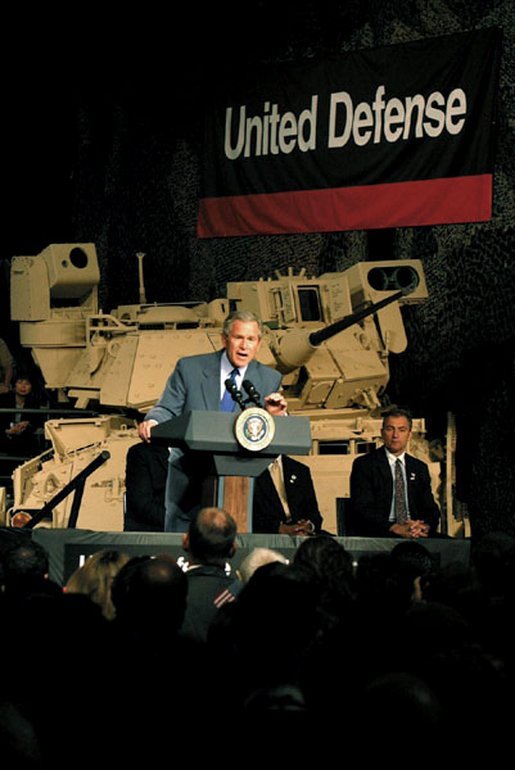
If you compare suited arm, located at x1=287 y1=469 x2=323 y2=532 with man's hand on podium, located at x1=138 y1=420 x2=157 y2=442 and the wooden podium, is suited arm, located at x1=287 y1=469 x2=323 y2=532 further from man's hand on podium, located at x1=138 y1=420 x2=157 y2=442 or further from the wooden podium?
man's hand on podium, located at x1=138 y1=420 x2=157 y2=442

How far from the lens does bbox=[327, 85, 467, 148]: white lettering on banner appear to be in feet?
38.0

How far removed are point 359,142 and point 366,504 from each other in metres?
4.64

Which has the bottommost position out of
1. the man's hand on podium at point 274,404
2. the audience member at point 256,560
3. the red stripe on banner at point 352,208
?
the audience member at point 256,560

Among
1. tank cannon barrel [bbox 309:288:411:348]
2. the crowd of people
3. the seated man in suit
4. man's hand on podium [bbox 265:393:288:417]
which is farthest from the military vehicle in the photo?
the crowd of people

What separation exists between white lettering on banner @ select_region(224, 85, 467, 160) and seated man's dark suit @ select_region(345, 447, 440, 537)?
3.95 m

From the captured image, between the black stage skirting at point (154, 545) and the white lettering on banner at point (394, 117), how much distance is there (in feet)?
19.6

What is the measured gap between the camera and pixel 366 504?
8508 millimetres

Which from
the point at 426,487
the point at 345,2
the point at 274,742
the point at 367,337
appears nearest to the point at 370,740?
the point at 274,742

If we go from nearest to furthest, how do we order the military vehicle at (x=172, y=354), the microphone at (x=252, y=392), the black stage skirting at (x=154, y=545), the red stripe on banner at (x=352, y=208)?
the microphone at (x=252, y=392)
the black stage skirting at (x=154, y=545)
the military vehicle at (x=172, y=354)
the red stripe on banner at (x=352, y=208)

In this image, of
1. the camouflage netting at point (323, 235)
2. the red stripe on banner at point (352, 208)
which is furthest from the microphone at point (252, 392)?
the camouflage netting at point (323, 235)

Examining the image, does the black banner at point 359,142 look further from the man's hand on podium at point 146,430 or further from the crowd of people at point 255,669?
the crowd of people at point 255,669

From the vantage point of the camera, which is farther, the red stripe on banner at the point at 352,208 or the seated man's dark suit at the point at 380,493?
the red stripe on banner at the point at 352,208

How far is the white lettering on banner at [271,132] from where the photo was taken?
12.4 m

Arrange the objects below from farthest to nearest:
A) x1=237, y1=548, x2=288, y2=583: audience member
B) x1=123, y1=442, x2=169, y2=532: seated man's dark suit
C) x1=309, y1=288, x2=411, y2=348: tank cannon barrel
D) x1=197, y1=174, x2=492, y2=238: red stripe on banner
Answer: x1=197, y1=174, x2=492, y2=238: red stripe on banner
x1=309, y1=288, x2=411, y2=348: tank cannon barrel
x1=123, y1=442, x2=169, y2=532: seated man's dark suit
x1=237, y1=548, x2=288, y2=583: audience member
